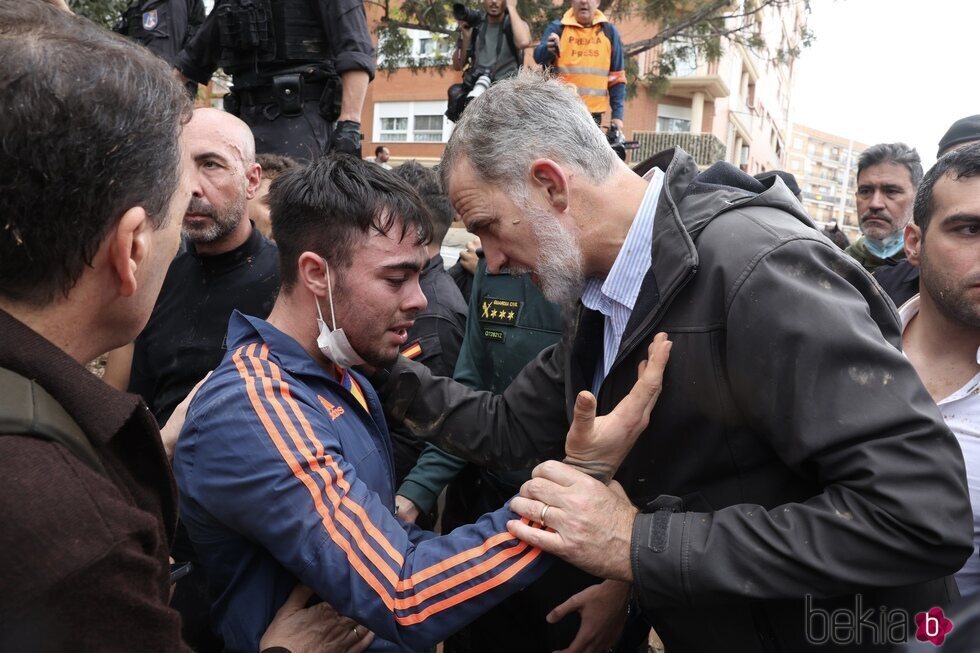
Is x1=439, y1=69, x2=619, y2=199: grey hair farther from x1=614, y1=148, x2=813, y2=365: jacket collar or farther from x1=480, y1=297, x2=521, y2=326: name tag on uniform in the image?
x1=480, y1=297, x2=521, y2=326: name tag on uniform

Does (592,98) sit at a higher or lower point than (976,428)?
higher

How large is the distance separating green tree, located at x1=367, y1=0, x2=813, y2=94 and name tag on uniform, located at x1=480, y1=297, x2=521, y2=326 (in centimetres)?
923

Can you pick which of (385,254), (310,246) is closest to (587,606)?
(385,254)

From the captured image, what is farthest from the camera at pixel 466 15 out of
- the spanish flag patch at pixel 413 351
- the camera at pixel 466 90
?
the spanish flag patch at pixel 413 351

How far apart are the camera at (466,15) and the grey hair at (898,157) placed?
4.21m

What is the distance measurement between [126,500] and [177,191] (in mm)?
518

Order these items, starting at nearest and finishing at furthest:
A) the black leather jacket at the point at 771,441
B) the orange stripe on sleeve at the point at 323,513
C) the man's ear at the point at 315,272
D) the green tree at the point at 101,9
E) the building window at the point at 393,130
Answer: the black leather jacket at the point at 771,441, the orange stripe on sleeve at the point at 323,513, the man's ear at the point at 315,272, the green tree at the point at 101,9, the building window at the point at 393,130

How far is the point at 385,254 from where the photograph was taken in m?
2.27

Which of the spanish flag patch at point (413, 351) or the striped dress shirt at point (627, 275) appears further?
the spanish flag patch at point (413, 351)

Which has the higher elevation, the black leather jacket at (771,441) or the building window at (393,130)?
the building window at (393,130)

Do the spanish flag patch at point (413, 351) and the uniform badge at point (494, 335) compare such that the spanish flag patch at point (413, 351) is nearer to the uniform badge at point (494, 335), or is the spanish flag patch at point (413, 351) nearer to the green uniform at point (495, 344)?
the green uniform at point (495, 344)

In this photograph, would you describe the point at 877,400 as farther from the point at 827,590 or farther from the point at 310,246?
the point at 310,246

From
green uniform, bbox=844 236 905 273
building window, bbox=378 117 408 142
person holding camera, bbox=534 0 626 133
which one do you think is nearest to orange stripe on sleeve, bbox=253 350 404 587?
green uniform, bbox=844 236 905 273

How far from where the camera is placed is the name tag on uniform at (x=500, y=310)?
10.2 ft
